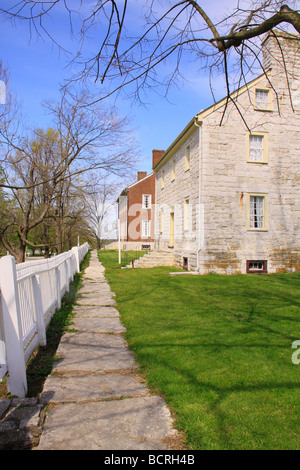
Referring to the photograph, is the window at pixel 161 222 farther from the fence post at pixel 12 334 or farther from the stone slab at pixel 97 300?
the fence post at pixel 12 334

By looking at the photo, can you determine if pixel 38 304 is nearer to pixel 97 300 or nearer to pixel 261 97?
pixel 97 300

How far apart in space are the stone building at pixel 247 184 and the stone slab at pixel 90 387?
399 inches

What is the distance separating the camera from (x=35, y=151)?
38.4ft

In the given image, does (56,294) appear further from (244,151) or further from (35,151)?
(244,151)

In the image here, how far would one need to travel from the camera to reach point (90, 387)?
327cm

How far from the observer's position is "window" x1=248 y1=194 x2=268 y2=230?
14.0 metres

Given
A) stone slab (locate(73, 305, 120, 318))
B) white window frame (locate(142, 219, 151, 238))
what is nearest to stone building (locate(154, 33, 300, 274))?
stone slab (locate(73, 305, 120, 318))

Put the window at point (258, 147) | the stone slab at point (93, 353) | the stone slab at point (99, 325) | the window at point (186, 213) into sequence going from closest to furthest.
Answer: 1. the stone slab at point (93, 353)
2. the stone slab at point (99, 325)
3. the window at point (258, 147)
4. the window at point (186, 213)

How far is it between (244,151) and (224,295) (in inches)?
297

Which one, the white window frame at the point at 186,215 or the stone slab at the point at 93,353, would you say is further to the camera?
the white window frame at the point at 186,215

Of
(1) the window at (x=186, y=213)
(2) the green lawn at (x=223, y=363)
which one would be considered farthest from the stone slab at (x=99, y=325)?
(1) the window at (x=186, y=213)

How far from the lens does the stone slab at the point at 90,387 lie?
3039mm

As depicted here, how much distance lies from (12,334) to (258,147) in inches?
527

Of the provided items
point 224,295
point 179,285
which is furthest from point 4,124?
point 224,295
